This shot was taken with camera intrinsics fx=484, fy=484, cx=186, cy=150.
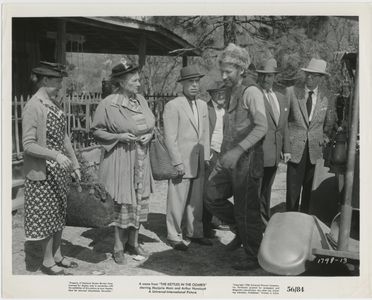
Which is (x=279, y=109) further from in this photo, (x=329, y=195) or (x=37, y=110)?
(x=37, y=110)

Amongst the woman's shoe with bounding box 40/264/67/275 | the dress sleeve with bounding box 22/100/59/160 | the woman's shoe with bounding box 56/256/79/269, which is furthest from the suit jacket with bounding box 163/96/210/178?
the woman's shoe with bounding box 40/264/67/275

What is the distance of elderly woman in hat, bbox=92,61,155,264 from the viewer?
416 centimetres

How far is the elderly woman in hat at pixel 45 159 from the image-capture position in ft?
12.5

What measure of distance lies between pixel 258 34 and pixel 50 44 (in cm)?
482

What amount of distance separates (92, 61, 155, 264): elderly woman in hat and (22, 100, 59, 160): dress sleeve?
0.52 metres

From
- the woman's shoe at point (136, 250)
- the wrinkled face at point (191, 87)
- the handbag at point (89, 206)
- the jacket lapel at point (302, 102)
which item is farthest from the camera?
the handbag at point (89, 206)

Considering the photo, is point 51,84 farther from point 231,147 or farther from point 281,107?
point 281,107

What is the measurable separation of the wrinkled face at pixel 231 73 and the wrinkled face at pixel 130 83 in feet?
2.45

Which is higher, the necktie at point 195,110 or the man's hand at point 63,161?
the necktie at point 195,110

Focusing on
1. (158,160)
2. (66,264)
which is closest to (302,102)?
(158,160)

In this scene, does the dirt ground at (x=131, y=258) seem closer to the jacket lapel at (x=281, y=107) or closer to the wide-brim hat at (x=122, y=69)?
the jacket lapel at (x=281, y=107)

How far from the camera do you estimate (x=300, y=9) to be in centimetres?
419

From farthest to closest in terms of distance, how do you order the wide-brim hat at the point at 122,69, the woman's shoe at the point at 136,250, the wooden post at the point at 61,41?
the wooden post at the point at 61,41 → the woman's shoe at the point at 136,250 → the wide-brim hat at the point at 122,69

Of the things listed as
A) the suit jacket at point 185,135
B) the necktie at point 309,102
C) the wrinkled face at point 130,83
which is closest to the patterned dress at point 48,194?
the wrinkled face at point 130,83
